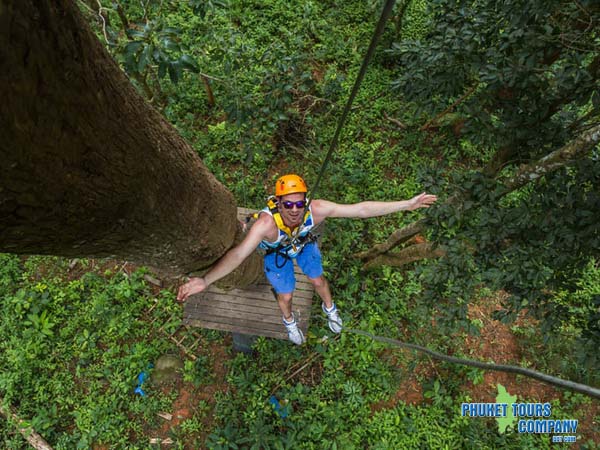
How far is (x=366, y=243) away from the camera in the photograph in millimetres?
4848

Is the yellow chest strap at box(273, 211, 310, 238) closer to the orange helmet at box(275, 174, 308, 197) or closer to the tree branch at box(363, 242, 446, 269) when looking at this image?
the orange helmet at box(275, 174, 308, 197)

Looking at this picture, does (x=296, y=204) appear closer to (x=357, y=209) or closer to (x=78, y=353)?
(x=357, y=209)

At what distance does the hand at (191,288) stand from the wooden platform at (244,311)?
1.51 metres

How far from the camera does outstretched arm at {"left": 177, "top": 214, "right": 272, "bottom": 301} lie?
2.44 meters

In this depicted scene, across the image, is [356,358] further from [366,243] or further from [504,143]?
[504,143]

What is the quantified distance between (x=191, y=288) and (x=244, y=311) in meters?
1.56

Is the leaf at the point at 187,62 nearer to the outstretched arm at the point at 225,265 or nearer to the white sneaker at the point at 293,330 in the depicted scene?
the outstretched arm at the point at 225,265

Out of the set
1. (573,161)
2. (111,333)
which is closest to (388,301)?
(573,161)

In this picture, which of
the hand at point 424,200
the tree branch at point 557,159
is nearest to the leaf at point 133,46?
the hand at point 424,200

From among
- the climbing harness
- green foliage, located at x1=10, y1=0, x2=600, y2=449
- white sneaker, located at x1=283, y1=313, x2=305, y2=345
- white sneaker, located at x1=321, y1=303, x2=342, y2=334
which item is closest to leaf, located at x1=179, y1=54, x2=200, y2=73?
green foliage, located at x1=10, y1=0, x2=600, y2=449

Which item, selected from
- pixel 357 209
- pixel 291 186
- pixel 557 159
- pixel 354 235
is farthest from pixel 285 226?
pixel 354 235

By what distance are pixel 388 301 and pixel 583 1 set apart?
3.38 m

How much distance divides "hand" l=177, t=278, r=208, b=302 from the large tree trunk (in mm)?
861

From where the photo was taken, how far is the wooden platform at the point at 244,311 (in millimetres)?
3842
